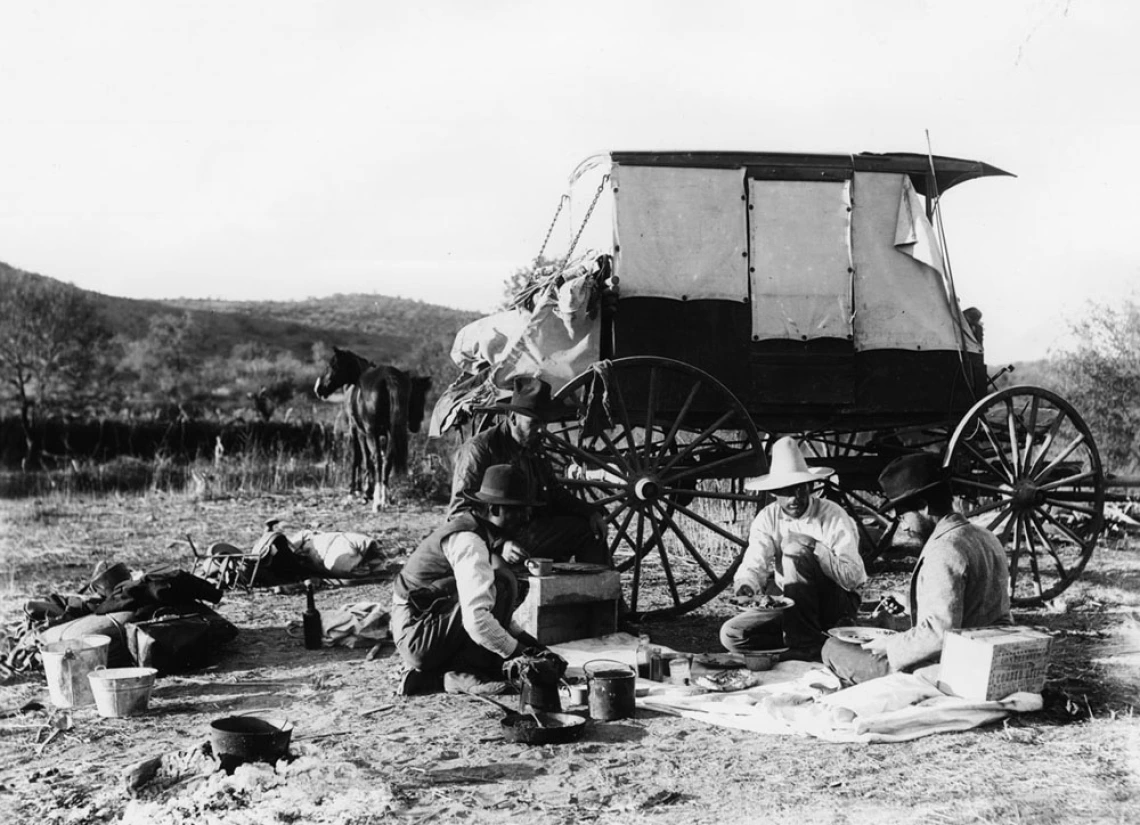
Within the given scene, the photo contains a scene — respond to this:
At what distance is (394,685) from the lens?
19.7 ft

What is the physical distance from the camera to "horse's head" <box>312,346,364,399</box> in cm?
1515

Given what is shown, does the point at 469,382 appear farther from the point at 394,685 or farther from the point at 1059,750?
the point at 1059,750

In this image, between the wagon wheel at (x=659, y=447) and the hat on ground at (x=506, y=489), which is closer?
the hat on ground at (x=506, y=489)

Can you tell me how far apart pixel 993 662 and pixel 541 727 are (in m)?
2.14

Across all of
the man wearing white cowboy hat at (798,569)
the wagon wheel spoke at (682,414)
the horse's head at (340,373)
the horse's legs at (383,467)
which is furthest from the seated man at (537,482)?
the horse's head at (340,373)

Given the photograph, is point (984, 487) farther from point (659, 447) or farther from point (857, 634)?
point (857, 634)

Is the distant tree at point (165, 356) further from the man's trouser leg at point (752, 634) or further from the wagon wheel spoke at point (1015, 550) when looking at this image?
the man's trouser leg at point (752, 634)

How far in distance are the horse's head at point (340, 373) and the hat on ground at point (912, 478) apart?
11.1 metres

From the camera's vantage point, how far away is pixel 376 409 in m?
14.9

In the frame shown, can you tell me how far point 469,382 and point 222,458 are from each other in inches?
454

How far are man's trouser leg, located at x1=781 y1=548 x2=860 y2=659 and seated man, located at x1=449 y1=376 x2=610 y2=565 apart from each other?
138cm

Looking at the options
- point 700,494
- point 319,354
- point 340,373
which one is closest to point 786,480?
point 700,494

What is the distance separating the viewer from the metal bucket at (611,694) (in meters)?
5.20

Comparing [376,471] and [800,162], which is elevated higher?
[800,162]
